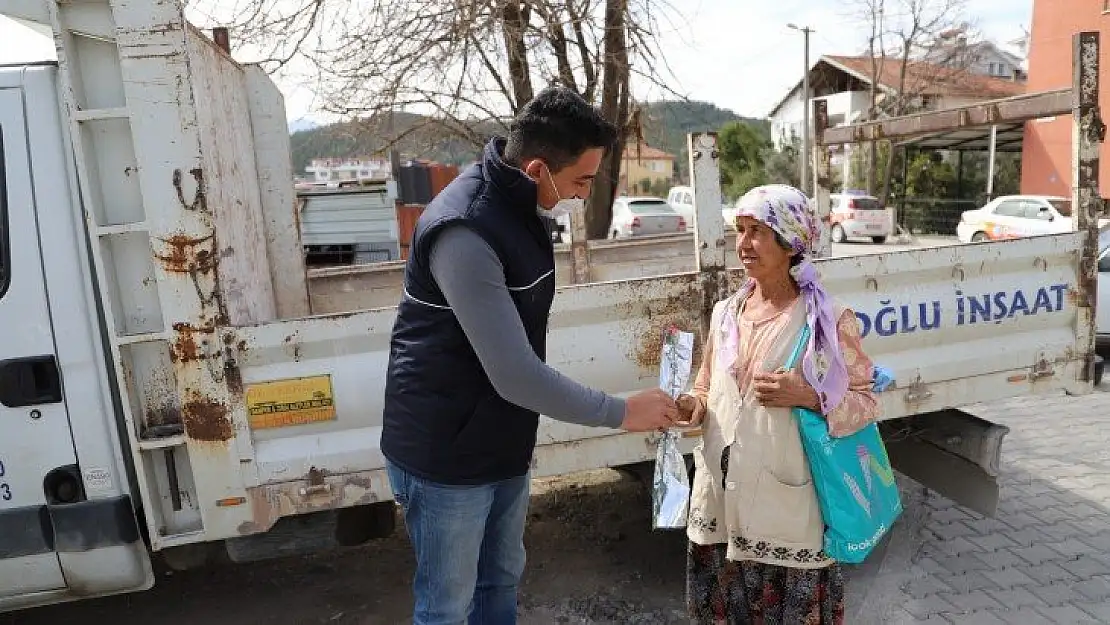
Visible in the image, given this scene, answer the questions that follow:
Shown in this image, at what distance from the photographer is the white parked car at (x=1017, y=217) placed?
1416 centimetres

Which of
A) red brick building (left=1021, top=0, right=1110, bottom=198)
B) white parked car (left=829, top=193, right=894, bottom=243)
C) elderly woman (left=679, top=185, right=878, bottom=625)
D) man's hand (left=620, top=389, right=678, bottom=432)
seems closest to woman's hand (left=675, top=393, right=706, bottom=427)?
elderly woman (left=679, top=185, right=878, bottom=625)

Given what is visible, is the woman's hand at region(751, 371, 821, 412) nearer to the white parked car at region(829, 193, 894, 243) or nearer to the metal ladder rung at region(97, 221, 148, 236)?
the metal ladder rung at region(97, 221, 148, 236)

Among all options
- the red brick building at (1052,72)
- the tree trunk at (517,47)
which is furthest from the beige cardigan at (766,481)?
the red brick building at (1052,72)

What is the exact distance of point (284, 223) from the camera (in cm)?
323

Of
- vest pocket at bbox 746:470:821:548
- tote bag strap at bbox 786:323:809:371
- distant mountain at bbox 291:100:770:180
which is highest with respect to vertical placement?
distant mountain at bbox 291:100:770:180

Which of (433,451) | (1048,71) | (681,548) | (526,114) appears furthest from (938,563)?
(1048,71)

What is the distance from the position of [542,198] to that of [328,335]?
96 cm

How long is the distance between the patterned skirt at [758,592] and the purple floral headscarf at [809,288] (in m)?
0.51

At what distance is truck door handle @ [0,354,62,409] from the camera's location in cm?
225

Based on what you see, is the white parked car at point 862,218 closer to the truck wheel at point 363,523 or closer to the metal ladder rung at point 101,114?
the truck wheel at point 363,523

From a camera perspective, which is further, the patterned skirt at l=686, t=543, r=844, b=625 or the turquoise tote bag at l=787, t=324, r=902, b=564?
the patterned skirt at l=686, t=543, r=844, b=625

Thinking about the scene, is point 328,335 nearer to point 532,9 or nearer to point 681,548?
point 681,548

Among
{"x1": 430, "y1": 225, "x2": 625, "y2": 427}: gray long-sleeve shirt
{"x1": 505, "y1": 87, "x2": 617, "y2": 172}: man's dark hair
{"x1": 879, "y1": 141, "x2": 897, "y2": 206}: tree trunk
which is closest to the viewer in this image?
{"x1": 430, "y1": 225, "x2": 625, "y2": 427}: gray long-sleeve shirt

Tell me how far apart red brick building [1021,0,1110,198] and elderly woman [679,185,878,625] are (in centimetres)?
2047
